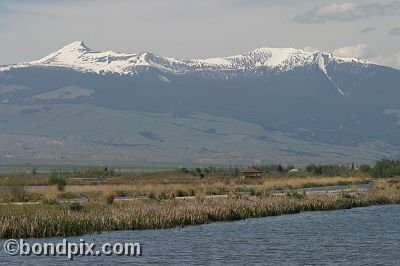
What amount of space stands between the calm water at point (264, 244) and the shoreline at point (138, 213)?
982 mm

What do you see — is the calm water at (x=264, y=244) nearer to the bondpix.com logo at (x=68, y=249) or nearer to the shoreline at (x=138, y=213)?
the bondpix.com logo at (x=68, y=249)

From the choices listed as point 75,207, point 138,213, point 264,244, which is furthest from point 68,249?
point 75,207

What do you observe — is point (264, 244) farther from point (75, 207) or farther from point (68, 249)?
point (75, 207)

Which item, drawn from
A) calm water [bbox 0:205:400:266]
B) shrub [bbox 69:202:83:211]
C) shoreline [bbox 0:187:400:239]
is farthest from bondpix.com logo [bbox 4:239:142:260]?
shrub [bbox 69:202:83:211]

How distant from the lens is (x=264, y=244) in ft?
156

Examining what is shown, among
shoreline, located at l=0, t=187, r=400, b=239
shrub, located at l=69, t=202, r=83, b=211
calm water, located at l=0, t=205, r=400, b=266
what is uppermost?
shrub, located at l=69, t=202, r=83, b=211

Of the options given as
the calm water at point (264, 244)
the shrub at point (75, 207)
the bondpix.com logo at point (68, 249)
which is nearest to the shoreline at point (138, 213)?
the shrub at point (75, 207)

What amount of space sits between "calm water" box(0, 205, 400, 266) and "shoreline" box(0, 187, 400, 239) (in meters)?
0.98

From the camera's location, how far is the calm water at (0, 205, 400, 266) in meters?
41.6

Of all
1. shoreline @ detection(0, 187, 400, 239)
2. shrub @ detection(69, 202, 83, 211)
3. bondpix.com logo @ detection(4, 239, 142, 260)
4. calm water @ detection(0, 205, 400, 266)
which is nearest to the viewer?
calm water @ detection(0, 205, 400, 266)

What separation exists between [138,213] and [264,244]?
8.29m

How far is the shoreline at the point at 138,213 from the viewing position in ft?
153

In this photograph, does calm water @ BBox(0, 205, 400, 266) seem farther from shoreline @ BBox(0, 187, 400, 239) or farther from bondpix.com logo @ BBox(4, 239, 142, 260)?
shoreline @ BBox(0, 187, 400, 239)

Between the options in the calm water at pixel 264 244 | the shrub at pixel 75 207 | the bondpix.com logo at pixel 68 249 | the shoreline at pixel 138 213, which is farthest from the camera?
the shrub at pixel 75 207
